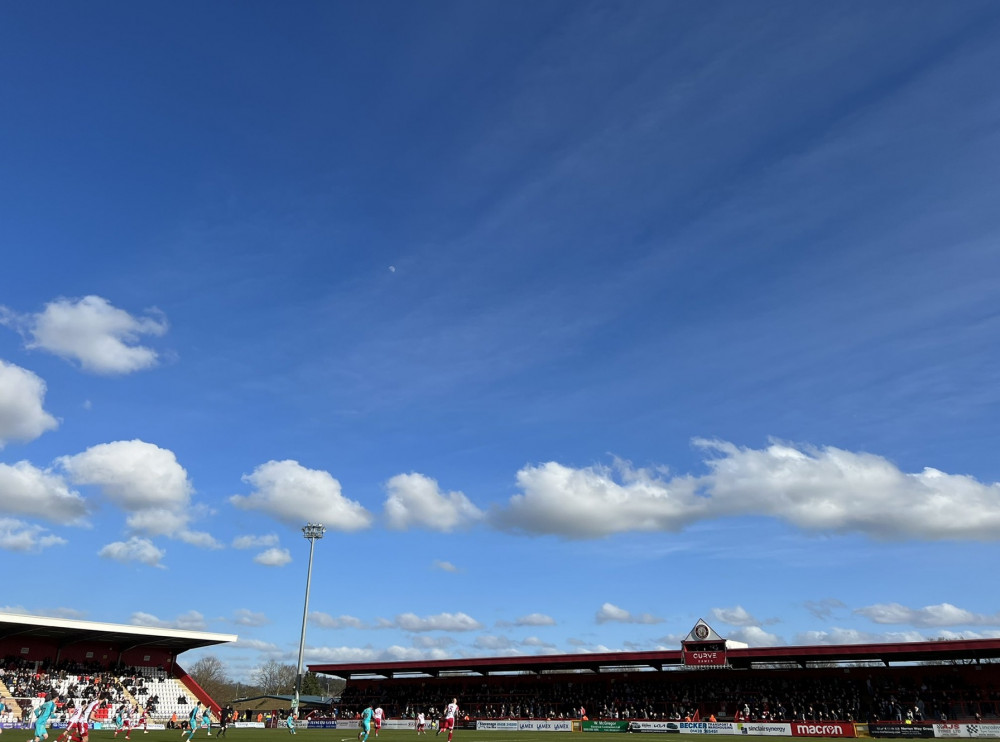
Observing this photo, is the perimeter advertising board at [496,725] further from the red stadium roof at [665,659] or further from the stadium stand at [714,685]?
the red stadium roof at [665,659]

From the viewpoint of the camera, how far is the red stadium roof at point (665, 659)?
52812 mm

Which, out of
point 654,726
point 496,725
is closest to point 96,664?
point 496,725

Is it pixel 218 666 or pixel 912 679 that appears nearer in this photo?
pixel 912 679

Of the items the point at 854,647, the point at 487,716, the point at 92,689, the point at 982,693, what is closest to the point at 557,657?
the point at 487,716

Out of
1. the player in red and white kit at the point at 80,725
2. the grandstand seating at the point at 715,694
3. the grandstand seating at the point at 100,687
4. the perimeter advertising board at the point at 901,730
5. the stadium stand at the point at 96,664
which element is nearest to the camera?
the player in red and white kit at the point at 80,725

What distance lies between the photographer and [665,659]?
6125 centimetres

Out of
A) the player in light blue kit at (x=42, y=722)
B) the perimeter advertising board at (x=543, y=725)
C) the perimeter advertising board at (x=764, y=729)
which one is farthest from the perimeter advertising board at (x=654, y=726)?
the player in light blue kit at (x=42, y=722)

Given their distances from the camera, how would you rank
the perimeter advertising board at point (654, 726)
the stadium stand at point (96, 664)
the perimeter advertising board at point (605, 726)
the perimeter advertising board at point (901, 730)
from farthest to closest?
the stadium stand at point (96, 664) → the perimeter advertising board at point (605, 726) → the perimeter advertising board at point (654, 726) → the perimeter advertising board at point (901, 730)

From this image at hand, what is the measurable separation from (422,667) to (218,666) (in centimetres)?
13578

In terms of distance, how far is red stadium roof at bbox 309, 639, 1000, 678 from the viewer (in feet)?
173

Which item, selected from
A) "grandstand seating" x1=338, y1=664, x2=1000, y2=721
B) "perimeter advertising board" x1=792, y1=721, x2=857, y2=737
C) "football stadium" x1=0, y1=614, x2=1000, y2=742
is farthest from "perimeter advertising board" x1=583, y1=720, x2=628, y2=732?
"perimeter advertising board" x1=792, y1=721, x2=857, y2=737

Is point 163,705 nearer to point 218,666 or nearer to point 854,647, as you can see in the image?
point 854,647

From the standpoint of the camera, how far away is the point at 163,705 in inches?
2579

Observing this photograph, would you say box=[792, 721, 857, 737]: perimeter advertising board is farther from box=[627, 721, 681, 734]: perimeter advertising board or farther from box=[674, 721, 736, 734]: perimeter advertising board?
box=[627, 721, 681, 734]: perimeter advertising board
